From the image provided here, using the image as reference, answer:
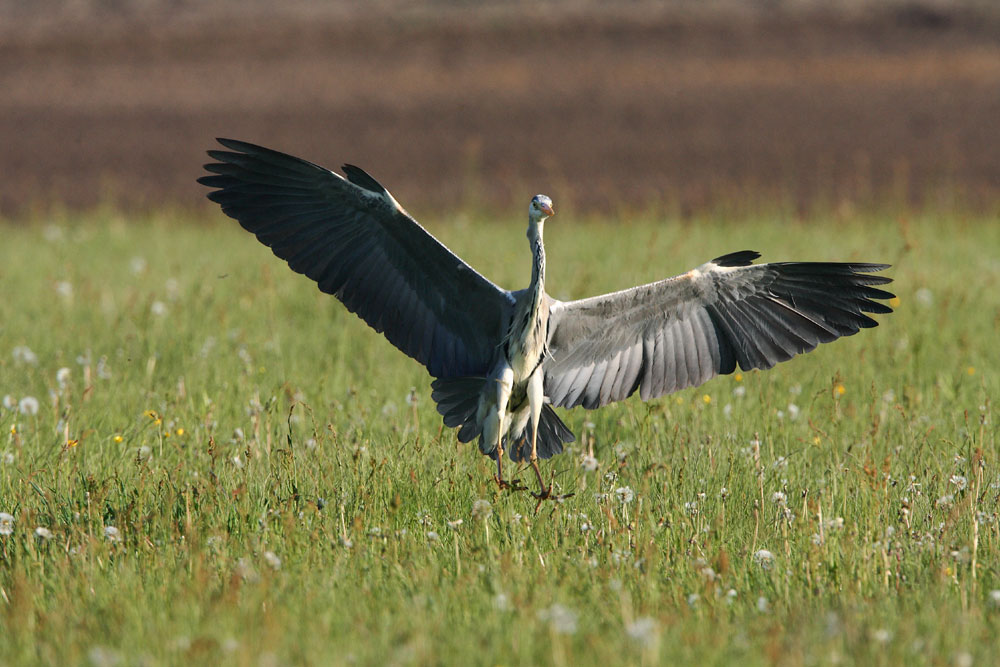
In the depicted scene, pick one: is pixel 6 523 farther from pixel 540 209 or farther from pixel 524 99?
pixel 524 99

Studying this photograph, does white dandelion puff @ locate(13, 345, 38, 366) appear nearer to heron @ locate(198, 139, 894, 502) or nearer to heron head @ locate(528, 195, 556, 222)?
heron @ locate(198, 139, 894, 502)

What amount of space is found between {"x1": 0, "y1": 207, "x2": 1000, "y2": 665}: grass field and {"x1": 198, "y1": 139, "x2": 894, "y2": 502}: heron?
0.20 m

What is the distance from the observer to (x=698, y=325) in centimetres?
527

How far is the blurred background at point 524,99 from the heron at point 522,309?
6.72 meters

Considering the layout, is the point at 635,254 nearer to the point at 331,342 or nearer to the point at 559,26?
the point at 331,342

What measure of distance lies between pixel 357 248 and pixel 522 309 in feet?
2.60

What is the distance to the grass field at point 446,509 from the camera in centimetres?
330

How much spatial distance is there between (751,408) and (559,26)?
25.1 m

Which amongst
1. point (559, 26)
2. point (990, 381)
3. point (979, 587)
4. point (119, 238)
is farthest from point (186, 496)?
point (559, 26)

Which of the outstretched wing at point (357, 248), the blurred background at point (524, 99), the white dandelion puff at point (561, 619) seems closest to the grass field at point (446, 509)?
the white dandelion puff at point (561, 619)

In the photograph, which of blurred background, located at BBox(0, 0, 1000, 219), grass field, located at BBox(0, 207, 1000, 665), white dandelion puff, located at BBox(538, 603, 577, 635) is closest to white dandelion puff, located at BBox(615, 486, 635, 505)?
grass field, located at BBox(0, 207, 1000, 665)

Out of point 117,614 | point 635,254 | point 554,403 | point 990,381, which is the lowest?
point 117,614

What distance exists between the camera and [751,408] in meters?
5.95

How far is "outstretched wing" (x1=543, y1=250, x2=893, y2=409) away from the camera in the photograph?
5.12 metres
